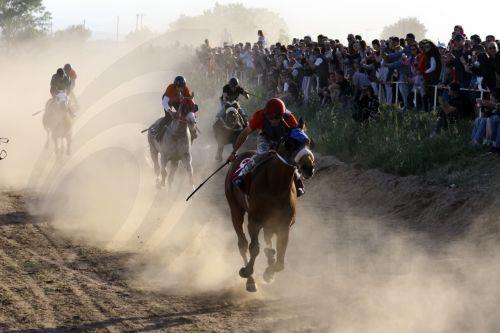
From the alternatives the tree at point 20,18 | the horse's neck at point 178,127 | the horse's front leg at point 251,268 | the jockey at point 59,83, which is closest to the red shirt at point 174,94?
the horse's neck at point 178,127

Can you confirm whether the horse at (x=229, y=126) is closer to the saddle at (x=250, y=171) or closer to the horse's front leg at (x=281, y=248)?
the saddle at (x=250, y=171)

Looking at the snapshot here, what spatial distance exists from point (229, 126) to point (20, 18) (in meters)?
71.0

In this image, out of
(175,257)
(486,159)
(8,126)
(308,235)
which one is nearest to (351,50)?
(486,159)

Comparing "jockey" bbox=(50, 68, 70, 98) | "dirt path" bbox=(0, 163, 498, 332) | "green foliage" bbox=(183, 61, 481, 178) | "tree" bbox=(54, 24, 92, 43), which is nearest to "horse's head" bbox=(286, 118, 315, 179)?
"dirt path" bbox=(0, 163, 498, 332)

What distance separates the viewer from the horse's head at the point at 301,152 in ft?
31.6

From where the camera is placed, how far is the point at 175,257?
44.5ft

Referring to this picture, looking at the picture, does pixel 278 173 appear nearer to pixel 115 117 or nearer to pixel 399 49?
pixel 399 49

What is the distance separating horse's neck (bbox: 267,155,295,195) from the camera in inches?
407

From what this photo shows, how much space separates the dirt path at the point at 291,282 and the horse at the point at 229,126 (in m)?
5.63

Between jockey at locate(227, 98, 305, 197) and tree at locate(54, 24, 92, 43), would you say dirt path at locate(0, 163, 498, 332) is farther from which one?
tree at locate(54, 24, 92, 43)

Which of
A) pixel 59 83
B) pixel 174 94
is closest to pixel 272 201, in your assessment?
pixel 174 94

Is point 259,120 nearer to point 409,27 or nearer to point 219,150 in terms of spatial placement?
point 219,150

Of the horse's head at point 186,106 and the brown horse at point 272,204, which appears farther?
the horse's head at point 186,106

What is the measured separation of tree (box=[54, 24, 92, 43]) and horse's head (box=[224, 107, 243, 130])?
289ft
